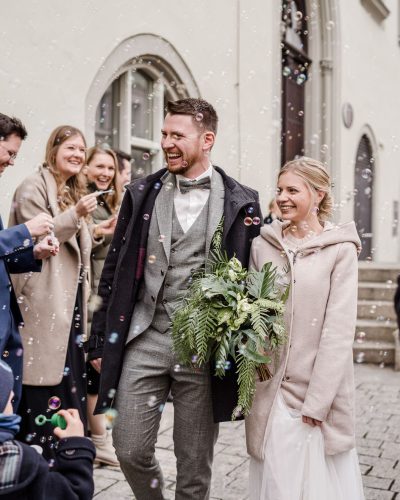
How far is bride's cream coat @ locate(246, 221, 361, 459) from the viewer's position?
3146mm

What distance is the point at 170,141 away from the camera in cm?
333

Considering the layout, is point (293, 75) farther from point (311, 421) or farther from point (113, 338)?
point (311, 421)

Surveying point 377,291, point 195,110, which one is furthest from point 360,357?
point 195,110

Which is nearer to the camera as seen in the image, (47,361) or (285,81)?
(47,361)

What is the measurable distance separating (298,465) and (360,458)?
207 centimetres

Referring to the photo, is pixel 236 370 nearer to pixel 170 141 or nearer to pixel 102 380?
pixel 102 380

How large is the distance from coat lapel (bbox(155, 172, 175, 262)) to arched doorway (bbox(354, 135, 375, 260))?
39.1 feet

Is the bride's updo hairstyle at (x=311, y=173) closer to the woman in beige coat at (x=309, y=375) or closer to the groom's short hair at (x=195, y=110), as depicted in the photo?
the woman in beige coat at (x=309, y=375)

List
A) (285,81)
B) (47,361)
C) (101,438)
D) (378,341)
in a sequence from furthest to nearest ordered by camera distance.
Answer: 1. (285,81)
2. (378,341)
3. (101,438)
4. (47,361)

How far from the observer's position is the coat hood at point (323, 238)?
329 centimetres

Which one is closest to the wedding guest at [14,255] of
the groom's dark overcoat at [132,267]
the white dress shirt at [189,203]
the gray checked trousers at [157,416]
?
the groom's dark overcoat at [132,267]

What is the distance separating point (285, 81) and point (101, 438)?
885 cm

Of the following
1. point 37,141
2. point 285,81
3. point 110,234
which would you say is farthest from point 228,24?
point 110,234

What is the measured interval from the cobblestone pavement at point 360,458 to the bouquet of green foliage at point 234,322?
0.92 metres
